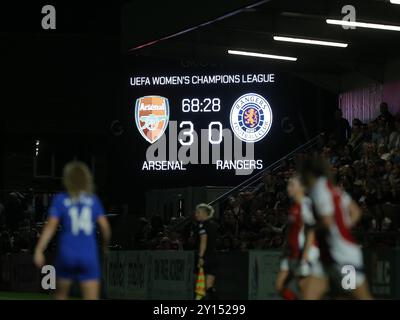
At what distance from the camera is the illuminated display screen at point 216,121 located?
3734 cm

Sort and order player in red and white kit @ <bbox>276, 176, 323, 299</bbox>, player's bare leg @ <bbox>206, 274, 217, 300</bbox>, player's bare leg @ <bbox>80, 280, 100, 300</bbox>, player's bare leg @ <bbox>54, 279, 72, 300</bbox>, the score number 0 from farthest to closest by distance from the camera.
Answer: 1. the score number 0
2. player's bare leg @ <bbox>206, 274, 217, 300</bbox>
3. player in red and white kit @ <bbox>276, 176, 323, 299</bbox>
4. player's bare leg @ <bbox>54, 279, 72, 300</bbox>
5. player's bare leg @ <bbox>80, 280, 100, 300</bbox>

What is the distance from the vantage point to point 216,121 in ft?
124

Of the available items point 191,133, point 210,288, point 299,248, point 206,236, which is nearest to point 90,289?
point 299,248

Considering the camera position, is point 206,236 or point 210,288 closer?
point 206,236

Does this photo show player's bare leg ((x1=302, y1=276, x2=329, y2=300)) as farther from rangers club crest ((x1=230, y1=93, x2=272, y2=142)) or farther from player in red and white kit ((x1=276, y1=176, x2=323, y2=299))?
rangers club crest ((x1=230, y1=93, x2=272, y2=142))

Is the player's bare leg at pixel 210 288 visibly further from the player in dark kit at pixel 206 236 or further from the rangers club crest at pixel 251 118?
the rangers club crest at pixel 251 118

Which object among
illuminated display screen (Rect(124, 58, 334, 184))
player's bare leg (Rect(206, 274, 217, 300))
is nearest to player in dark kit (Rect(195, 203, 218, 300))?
player's bare leg (Rect(206, 274, 217, 300))

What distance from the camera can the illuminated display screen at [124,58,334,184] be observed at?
1470 inches

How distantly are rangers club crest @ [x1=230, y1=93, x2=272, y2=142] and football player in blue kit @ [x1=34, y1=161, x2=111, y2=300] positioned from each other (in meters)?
25.9

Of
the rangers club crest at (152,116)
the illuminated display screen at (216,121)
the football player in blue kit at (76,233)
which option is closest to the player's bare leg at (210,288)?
the football player in blue kit at (76,233)

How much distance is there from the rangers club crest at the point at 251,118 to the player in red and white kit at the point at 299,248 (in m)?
24.6

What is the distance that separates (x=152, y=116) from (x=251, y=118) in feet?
12.6

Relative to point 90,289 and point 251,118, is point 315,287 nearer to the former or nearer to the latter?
point 90,289
